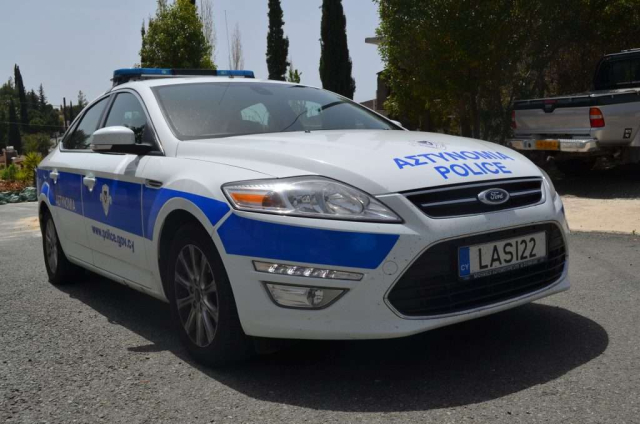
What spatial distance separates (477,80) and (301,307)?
1217 cm

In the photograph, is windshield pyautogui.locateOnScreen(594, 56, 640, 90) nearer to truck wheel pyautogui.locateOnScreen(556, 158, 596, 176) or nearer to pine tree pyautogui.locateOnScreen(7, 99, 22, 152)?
truck wheel pyautogui.locateOnScreen(556, 158, 596, 176)

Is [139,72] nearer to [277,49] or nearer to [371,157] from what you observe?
[371,157]

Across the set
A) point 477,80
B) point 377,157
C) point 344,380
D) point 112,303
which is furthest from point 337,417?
point 477,80

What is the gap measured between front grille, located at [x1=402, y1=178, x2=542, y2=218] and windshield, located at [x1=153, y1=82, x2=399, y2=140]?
4.64ft

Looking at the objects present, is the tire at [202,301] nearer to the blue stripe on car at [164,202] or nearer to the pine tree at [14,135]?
the blue stripe on car at [164,202]

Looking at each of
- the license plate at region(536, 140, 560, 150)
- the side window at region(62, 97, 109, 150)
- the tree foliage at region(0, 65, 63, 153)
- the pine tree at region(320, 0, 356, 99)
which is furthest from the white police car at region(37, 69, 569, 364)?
the tree foliage at region(0, 65, 63, 153)

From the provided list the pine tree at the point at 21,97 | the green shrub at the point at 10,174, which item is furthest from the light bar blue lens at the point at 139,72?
the pine tree at the point at 21,97

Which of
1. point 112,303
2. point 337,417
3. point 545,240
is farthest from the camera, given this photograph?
point 112,303

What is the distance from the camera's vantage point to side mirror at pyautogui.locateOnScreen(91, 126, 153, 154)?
14.1 ft

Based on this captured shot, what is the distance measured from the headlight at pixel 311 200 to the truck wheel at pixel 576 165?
1089cm

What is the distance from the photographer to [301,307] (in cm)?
326

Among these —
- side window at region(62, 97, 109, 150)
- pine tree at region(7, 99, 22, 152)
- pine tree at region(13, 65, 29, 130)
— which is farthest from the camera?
pine tree at region(13, 65, 29, 130)

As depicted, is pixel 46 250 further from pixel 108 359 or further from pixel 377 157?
pixel 377 157

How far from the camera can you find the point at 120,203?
14.6ft
